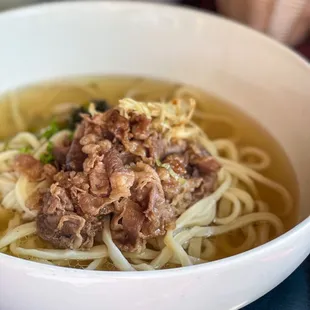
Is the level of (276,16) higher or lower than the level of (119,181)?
higher

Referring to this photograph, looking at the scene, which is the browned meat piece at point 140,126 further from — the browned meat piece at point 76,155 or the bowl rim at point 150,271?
the bowl rim at point 150,271

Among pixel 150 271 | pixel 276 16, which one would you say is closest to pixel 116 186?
pixel 150 271

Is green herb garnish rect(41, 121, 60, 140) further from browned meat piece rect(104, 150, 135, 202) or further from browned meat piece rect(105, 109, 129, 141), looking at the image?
browned meat piece rect(104, 150, 135, 202)

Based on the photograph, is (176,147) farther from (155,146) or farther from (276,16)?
(276,16)

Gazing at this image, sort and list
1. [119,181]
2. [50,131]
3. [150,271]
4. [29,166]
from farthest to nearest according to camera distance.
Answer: [50,131] < [29,166] < [119,181] < [150,271]

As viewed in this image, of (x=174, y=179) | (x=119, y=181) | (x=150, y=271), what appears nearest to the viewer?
(x=150, y=271)

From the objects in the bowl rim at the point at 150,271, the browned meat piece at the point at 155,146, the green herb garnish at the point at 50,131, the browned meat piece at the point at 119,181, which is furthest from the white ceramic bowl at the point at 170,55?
the browned meat piece at the point at 119,181

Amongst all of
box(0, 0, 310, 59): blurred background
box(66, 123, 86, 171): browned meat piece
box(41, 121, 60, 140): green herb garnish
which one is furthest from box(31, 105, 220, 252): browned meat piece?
box(0, 0, 310, 59): blurred background

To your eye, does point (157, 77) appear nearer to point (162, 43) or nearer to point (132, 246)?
point (162, 43)
